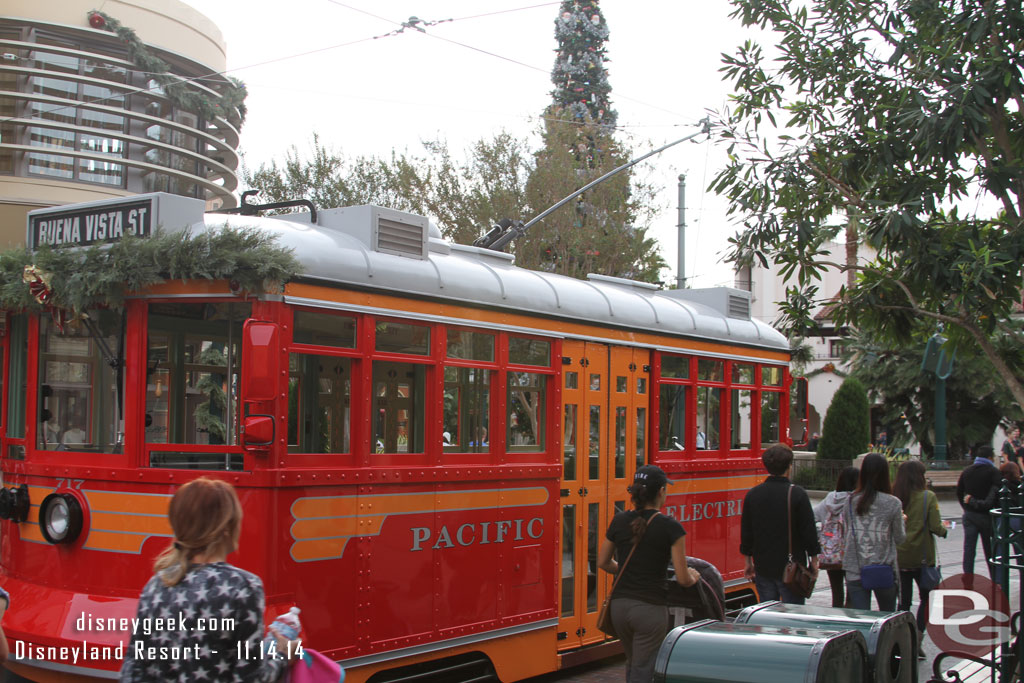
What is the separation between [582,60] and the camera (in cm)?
3716

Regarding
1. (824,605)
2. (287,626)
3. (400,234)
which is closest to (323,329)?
(400,234)

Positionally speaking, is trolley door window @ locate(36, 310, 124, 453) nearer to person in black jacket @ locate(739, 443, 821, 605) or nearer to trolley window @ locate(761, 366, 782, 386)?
person in black jacket @ locate(739, 443, 821, 605)

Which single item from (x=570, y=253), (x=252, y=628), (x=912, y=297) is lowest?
(x=252, y=628)

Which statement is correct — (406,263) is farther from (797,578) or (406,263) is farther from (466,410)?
(797,578)

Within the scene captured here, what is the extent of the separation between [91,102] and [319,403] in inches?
853

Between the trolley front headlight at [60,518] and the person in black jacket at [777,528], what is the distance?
4.13 m

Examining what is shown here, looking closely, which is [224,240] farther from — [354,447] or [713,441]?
[713,441]

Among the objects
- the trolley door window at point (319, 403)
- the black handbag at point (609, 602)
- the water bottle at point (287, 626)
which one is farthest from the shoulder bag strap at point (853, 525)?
the water bottle at point (287, 626)

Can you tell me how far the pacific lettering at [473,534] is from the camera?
21.9 feet

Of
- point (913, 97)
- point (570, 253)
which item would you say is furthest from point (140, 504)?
point (570, 253)

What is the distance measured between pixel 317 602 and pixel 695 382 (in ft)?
15.7

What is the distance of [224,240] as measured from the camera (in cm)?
582

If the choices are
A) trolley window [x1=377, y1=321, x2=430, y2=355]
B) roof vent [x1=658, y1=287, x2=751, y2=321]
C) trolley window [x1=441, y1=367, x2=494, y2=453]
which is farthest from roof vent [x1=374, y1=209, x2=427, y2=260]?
roof vent [x1=658, y1=287, x2=751, y2=321]

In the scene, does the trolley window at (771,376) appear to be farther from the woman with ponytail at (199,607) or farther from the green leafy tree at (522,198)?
the green leafy tree at (522,198)
